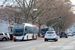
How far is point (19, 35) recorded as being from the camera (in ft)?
106

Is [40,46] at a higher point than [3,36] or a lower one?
lower

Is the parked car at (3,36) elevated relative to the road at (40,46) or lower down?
elevated

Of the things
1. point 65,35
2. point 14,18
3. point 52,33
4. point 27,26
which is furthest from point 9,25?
point 52,33

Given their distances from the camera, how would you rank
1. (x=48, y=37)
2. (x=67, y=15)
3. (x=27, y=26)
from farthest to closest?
1. (x=67, y=15)
2. (x=27, y=26)
3. (x=48, y=37)

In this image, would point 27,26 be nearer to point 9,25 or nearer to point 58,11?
point 58,11

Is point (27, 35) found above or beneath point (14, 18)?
beneath

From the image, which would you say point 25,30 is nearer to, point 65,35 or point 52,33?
point 52,33

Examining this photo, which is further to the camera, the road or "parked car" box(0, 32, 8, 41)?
"parked car" box(0, 32, 8, 41)

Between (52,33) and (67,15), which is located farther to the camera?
(67,15)

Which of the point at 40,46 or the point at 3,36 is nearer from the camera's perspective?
the point at 40,46

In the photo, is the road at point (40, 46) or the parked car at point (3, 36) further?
the parked car at point (3, 36)

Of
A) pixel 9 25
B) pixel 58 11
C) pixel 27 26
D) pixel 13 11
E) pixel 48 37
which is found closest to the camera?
pixel 48 37

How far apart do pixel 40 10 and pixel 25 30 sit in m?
18.9

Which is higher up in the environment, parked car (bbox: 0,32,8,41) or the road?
parked car (bbox: 0,32,8,41)
